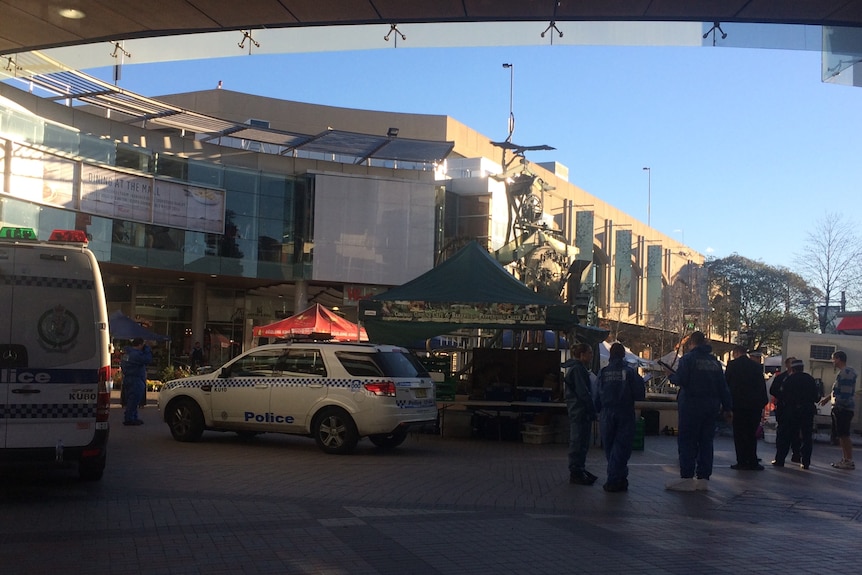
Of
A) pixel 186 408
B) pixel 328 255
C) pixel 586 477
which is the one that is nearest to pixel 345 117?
pixel 328 255

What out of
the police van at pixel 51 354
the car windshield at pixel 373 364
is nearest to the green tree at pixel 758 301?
the car windshield at pixel 373 364

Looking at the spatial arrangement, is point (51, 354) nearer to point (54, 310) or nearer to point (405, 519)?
point (54, 310)

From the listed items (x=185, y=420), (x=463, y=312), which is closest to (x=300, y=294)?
(x=463, y=312)

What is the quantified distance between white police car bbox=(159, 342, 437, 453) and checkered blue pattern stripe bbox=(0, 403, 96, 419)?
514 centimetres

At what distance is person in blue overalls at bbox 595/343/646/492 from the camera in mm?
11039

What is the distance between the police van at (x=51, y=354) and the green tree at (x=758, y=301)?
53.1 meters

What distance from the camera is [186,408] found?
15.5 metres

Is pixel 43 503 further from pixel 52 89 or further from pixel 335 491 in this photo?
pixel 52 89

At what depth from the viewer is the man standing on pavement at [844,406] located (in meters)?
14.8

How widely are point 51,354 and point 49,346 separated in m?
0.09

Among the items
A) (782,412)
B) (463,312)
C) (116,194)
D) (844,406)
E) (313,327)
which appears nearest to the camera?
(782,412)

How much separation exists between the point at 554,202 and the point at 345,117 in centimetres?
1475

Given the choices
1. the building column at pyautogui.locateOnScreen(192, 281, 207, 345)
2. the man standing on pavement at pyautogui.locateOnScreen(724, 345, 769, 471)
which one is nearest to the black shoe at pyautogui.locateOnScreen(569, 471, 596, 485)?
the man standing on pavement at pyautogui.locateOnScreen(724, 345, 769, 471)

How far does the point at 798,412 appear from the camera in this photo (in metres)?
14.5
